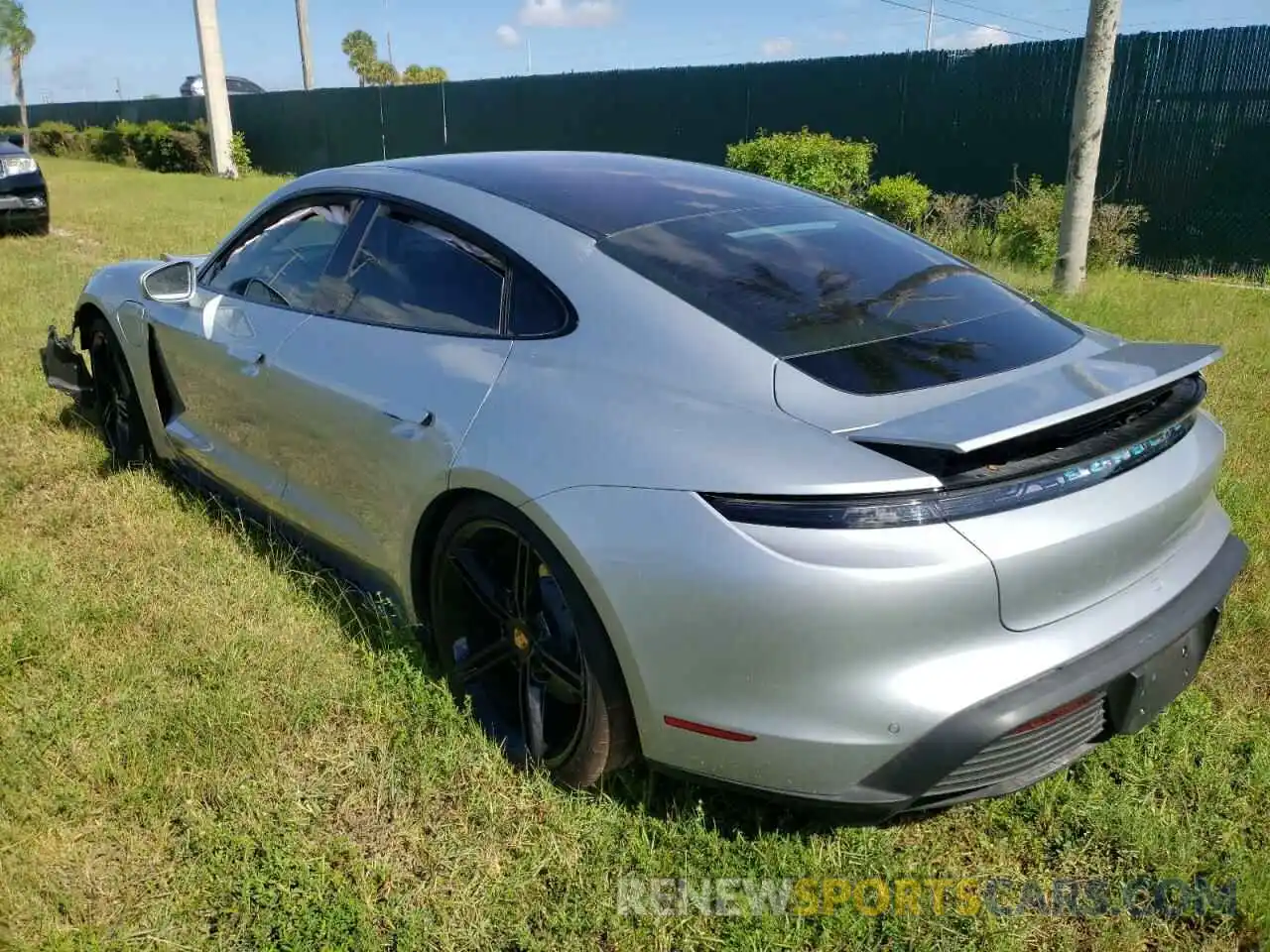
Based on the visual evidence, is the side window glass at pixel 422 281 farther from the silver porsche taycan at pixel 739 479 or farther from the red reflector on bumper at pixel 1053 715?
the red reflector on bumper at pixel 1053 715

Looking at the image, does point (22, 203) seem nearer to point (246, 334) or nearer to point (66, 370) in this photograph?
point (66, 370)

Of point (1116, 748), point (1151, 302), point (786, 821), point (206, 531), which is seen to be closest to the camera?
point (786, 821)

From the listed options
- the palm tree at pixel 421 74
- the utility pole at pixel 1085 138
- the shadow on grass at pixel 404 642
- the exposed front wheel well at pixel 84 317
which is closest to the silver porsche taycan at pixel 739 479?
the shadow on grass at pixel 404 642

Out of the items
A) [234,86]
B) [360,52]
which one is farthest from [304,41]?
[360,52]

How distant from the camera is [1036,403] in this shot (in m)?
2.02

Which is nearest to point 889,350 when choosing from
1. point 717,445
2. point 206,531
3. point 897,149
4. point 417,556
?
point 717,445

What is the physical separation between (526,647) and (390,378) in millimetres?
817

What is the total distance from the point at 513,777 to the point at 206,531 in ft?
6.23

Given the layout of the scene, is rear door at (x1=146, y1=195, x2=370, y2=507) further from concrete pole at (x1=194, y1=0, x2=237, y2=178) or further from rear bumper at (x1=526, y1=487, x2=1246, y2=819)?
concrete pole at (x1=194, y1=0, x2=237, y2=178)

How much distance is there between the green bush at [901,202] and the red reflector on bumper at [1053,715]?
9.57m

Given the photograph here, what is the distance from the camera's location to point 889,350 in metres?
2.27

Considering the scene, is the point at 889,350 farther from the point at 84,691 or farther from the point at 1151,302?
the point at 1151,302

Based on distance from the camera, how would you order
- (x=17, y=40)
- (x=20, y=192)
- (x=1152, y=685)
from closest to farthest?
(x=1152, y=685) < (x=20, y=192) < (x=17, y=40)

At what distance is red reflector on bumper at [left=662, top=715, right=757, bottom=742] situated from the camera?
2025 mm
